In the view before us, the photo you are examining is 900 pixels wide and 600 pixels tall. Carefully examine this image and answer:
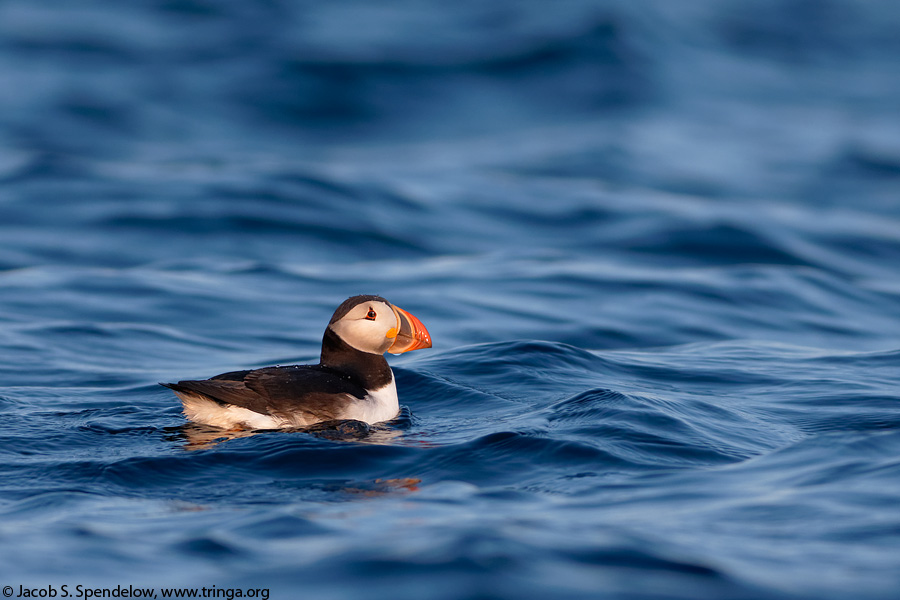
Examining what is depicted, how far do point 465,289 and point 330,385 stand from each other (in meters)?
6.04

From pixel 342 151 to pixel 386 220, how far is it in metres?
6.04

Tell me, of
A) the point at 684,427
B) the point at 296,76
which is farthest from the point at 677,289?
the point at 296,76

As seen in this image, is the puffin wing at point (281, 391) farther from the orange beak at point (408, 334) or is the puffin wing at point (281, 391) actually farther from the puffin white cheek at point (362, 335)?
the orange beak at point (408, 334)

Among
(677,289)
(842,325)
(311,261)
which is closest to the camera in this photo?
(842,325)

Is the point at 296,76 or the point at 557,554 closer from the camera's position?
Result: the point at 557,554

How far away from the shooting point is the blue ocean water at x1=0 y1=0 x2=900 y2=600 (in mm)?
4543

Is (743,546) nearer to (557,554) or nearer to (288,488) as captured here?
(557,554)

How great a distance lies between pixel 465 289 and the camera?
12.2 metres

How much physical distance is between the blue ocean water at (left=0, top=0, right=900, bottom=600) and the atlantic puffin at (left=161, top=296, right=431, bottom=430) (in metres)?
0.19

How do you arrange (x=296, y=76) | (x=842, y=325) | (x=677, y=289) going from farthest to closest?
(x=296, y=76) → (x=677, y=289) → (x=842, y=325)

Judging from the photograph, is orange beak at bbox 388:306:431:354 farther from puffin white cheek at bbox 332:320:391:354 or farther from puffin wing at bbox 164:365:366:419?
puffin wing at bbox 164:365:366:419

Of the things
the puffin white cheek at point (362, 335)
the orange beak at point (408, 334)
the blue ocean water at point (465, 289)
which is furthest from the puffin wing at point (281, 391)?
the orange beak at point (408, 334)

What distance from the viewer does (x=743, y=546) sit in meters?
4.48

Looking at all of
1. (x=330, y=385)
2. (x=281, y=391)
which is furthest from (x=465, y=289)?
(x=281, y=391)
